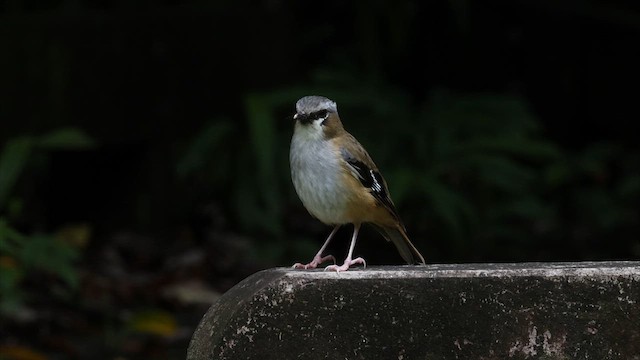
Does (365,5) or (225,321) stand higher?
(225,321)

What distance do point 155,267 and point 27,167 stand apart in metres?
1.25

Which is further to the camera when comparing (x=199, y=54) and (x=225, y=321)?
(x=199, y=54)

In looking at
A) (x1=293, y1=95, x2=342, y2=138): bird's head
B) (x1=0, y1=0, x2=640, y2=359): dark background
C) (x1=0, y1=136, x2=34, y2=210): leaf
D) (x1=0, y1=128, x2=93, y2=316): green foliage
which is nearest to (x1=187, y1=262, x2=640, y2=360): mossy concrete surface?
(x1=293, y1=95, x2=342, y2=138): bird's head

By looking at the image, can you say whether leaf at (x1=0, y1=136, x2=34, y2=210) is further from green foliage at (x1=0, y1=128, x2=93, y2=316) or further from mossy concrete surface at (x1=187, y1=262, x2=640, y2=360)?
mossy concrete surface at (x1=187, y1=262, x2=640, y2=360)

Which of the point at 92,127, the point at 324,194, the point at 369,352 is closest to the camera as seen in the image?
the point at 369,352

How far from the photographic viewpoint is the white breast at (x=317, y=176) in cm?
477

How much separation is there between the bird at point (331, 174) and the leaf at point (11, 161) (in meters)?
3.15

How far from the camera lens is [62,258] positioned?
738cm

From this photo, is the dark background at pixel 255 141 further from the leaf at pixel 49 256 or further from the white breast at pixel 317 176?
the white breast at pixel 317 176

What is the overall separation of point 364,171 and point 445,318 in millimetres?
1430

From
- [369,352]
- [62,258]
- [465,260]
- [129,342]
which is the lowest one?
[465,260]

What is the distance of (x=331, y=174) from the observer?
480cm

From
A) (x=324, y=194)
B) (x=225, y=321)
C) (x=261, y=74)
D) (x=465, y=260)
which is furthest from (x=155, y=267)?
(x=225, y=321)

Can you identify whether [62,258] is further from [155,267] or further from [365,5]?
[365,5]
